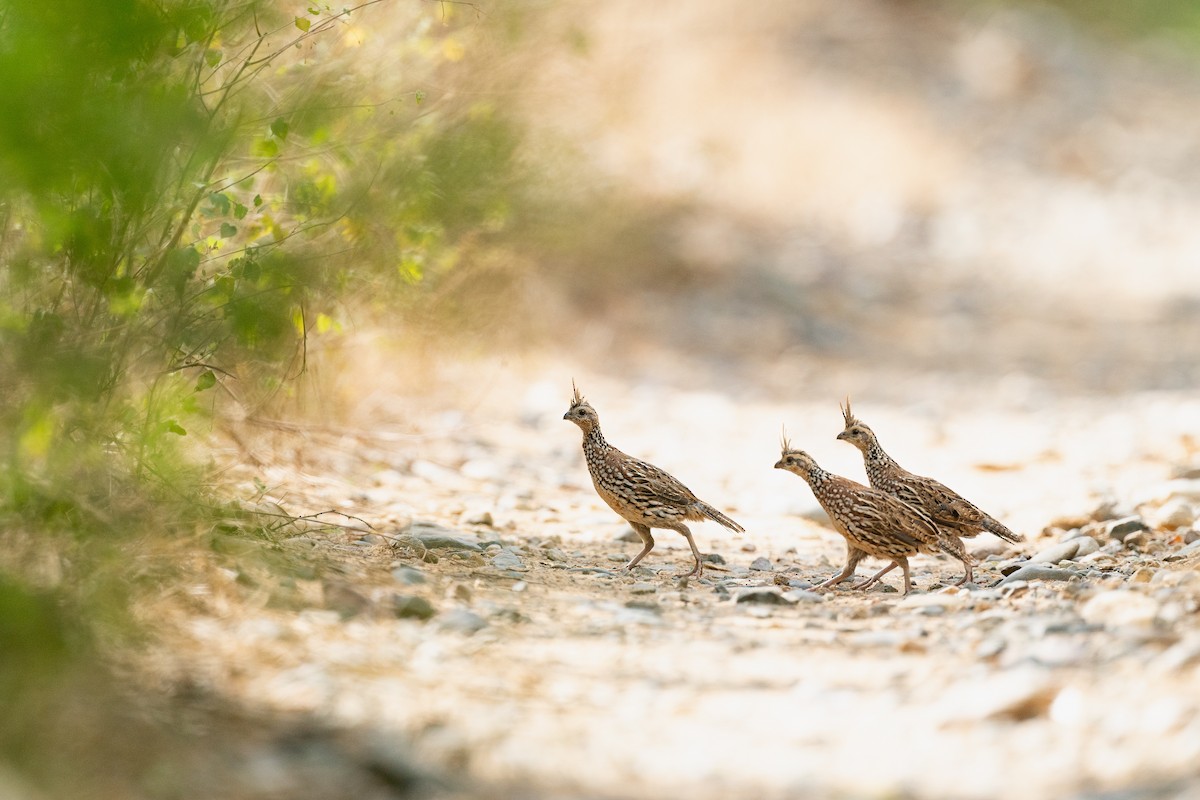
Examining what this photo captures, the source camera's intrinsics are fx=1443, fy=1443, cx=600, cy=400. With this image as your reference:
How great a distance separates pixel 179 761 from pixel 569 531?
5.17 meters

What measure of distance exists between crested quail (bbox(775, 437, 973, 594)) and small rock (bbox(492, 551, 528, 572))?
1.60 m

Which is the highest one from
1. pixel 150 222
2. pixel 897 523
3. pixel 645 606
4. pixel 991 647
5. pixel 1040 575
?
pixel 150 222

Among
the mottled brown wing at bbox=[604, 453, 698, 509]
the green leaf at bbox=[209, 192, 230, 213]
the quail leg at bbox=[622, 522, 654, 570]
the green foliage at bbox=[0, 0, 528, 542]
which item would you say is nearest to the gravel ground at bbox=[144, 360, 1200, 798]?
the quail leg at bbox=[622, 522, 654, 570]

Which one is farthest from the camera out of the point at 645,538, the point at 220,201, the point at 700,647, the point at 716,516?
the point at 645,538

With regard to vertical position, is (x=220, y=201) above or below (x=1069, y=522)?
above

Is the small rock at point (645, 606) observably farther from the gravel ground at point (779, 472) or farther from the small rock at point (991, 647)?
the small rock at point (991, 647)

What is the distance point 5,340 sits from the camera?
5520 millimetres

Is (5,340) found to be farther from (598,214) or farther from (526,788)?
(598,214)

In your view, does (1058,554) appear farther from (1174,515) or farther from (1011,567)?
(1174,515)

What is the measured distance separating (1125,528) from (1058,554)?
0.71 meters

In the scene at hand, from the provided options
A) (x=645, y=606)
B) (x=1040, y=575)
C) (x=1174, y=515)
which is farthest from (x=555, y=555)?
(x=1174, y=515)

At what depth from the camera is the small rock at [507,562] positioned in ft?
24.8

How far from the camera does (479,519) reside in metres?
9.01

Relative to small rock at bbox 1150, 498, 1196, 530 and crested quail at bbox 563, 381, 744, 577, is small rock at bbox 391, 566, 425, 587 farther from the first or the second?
small rock at bbox 1150, 498, 1196, 530
